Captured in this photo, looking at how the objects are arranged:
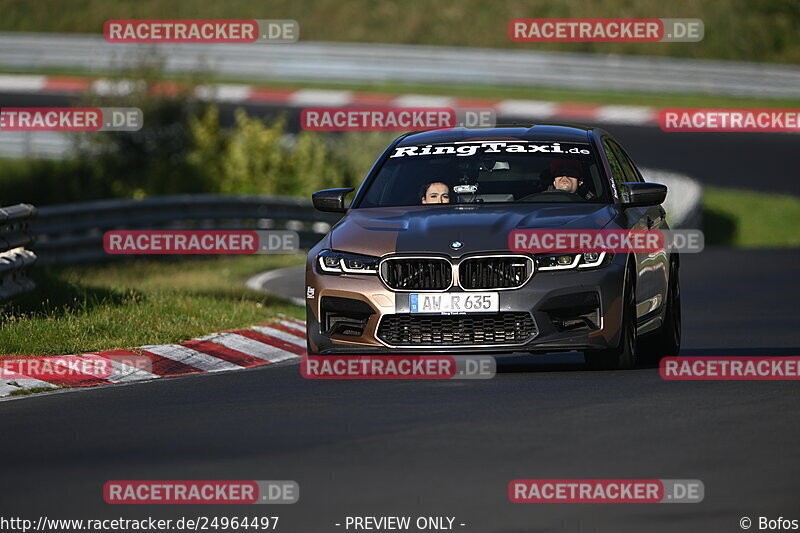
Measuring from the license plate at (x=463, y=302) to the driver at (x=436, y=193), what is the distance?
1.28 metres

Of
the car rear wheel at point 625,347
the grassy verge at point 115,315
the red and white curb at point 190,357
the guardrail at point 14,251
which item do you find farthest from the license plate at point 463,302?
the guardrail at point 14,251

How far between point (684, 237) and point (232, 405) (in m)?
17.3

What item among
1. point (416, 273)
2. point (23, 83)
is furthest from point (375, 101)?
point (416, 273)

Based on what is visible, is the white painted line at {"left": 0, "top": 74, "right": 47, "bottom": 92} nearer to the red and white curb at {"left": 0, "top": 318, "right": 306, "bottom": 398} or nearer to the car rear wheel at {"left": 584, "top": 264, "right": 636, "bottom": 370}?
the red and white curb at {"left": 0, "top": 318, "right": 306, "bottom": 398}

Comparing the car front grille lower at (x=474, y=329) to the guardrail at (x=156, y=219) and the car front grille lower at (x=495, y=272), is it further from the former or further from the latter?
the guardrail at (x=156, y=219)

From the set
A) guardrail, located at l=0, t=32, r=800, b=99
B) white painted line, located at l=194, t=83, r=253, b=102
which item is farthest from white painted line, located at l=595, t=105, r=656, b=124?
white painted line, located at l=194, t=83, r=253, b=102

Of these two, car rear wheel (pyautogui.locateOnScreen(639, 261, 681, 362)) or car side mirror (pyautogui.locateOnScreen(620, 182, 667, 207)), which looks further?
car rear wheel (pyautogui.locateOnScreen(639, 261, 681, 362))

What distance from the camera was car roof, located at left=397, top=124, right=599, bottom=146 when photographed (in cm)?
1251

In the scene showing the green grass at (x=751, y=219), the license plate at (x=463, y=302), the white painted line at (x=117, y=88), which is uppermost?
the white painted line at (x=117, y=88)

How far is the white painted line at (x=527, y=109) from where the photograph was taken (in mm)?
42219

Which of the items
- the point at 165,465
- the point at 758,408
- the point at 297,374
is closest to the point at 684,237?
the point at 297,374

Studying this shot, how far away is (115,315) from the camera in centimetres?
1427

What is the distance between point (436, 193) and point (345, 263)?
47.4 inches

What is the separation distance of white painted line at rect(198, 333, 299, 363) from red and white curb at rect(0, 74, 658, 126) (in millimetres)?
24475
